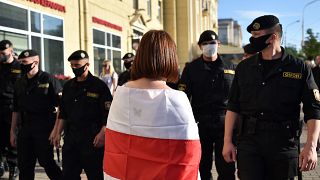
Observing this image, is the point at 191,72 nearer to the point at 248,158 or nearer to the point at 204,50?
the point at 204,50

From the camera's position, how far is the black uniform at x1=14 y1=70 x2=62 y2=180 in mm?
5680

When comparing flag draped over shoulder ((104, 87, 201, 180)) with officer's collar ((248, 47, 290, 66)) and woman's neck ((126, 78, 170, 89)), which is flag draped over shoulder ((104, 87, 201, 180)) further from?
officer's collar ((248, 47, 290, 66))

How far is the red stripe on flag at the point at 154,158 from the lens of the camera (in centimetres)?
267

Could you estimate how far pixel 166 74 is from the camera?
2.75 m

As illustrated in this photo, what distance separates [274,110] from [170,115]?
1.48m

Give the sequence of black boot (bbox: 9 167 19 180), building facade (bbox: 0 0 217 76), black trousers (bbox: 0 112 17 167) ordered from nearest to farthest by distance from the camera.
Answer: black boot (bbox: 9 167 19 180) → black trousers (bbox: 0 112 17 167) → building facade (bbox: 0 0 217 76)

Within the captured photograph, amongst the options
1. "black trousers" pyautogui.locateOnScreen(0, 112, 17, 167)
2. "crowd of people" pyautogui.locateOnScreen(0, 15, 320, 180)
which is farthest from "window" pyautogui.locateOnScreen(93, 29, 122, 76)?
"crowd of people" pyautogui.locateOnScreen(0, 15, 320, 180)

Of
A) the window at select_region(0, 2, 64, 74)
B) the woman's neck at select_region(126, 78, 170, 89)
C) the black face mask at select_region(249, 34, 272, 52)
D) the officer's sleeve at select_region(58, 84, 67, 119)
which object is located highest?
the window at select_region(0, 2, 64, 74)

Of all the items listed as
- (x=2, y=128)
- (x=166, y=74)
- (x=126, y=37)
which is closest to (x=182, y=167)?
(x=166, y=74)

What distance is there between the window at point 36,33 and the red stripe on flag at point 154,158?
10.4 meters

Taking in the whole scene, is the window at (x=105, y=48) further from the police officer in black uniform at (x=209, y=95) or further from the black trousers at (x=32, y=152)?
the police officer in black uniform at (x=209, y=95)

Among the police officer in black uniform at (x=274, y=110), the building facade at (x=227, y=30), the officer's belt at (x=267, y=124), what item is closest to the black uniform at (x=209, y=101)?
the police officer in black uniform at (x=274, y=110)

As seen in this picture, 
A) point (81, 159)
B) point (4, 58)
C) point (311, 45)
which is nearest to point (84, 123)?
point (81, 159)

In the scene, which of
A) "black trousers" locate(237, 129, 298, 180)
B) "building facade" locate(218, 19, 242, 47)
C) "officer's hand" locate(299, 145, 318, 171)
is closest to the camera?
"officer's hand" locate(299, 145, 318, 171)
